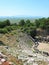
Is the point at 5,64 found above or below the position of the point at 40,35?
above

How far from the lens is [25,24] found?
65938 millimetres

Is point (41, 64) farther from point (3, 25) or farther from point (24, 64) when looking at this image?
point (3, 25)

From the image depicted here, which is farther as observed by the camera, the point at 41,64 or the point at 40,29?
the point at 40,29

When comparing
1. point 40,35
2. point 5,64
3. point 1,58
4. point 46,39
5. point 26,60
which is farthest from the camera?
point 40,35

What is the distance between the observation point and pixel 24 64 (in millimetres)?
19656

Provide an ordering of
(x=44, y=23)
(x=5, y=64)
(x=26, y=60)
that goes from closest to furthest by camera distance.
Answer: (x=5, y=64) < (x=26, y=60) < (x=44, y=23)

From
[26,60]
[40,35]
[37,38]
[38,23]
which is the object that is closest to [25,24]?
[38,23]

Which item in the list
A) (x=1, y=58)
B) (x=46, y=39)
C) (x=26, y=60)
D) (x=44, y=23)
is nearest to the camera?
(x=1, y=58)

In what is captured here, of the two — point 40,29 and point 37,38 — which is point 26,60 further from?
point 40,29

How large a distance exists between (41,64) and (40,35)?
1548 inches

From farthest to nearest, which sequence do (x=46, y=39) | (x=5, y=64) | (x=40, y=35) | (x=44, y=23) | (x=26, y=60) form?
(x=44, y=23), (x=40, y=35), (x=46, y=39), (x=26, y=60), (x=5, y=64)

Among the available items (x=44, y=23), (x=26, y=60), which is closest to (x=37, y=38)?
(x=44, y=23)

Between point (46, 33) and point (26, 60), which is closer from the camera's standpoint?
point (26, 60)

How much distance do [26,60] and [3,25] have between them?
41.8 meters
